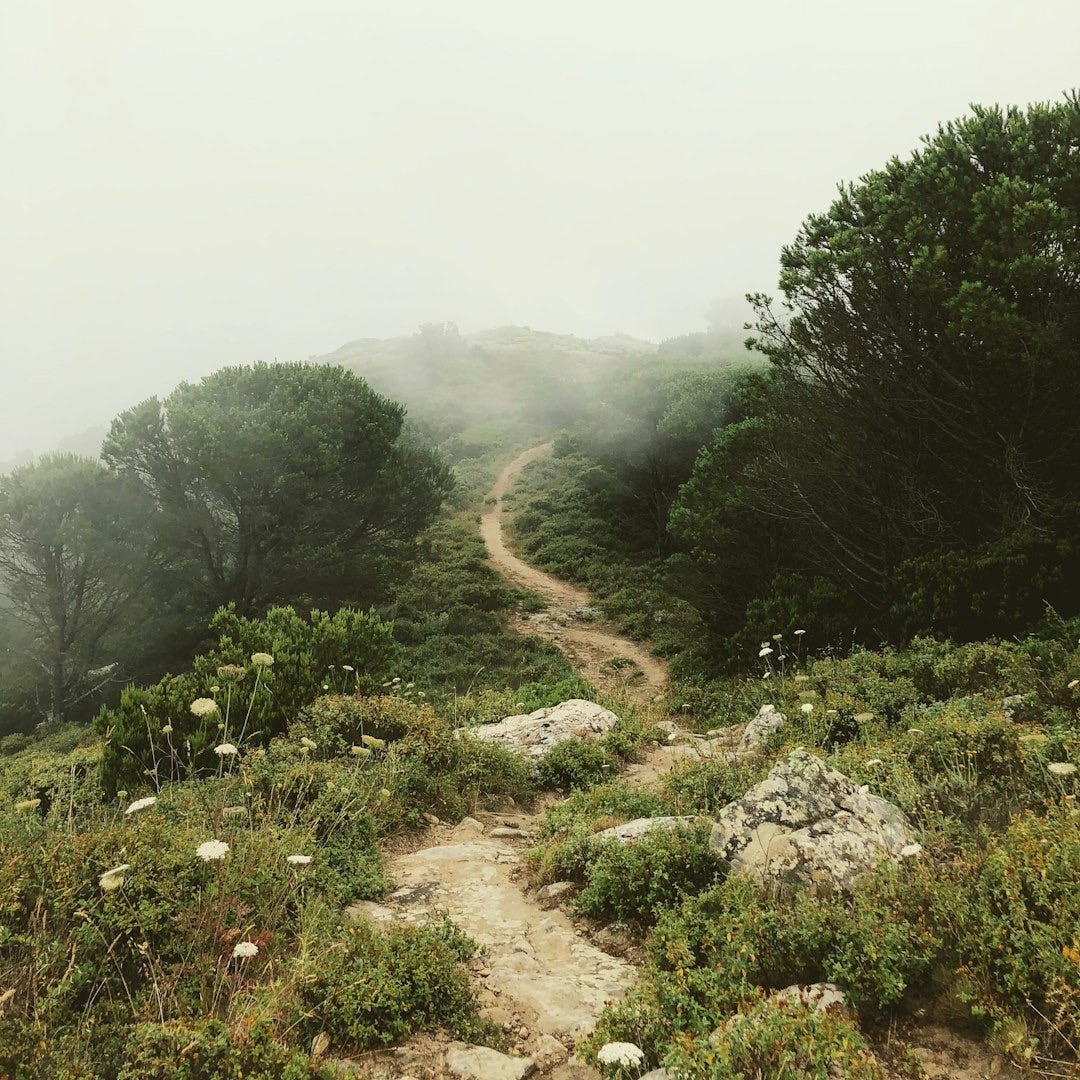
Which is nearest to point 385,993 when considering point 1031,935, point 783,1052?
point 783,1052

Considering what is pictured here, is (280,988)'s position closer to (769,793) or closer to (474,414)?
(769,793)

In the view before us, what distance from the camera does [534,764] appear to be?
9383mm

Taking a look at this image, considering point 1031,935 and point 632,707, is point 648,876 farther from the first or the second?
point 632,707

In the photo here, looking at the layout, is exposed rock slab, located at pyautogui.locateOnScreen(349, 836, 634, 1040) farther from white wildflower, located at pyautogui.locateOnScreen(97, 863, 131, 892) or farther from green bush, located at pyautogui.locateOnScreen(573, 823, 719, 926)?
white wildflower, located at pyautogui.locateOnScreen(97, 863, 131, 892)

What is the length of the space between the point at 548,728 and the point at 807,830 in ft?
21.1

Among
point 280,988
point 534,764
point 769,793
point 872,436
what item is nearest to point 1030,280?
point 872,436

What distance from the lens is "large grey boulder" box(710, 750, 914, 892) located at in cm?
427

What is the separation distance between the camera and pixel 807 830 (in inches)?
180

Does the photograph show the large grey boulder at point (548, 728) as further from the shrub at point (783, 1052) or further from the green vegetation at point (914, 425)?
the shrub at point (783, 1052)

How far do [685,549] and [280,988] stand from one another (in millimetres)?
24535

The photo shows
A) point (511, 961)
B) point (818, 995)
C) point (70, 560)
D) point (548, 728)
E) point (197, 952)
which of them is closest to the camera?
point (818, 995)

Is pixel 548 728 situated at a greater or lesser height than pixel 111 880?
lesser

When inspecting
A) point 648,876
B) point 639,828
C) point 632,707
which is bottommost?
point 632,707

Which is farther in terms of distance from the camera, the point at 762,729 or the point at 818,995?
the point at 762,729
